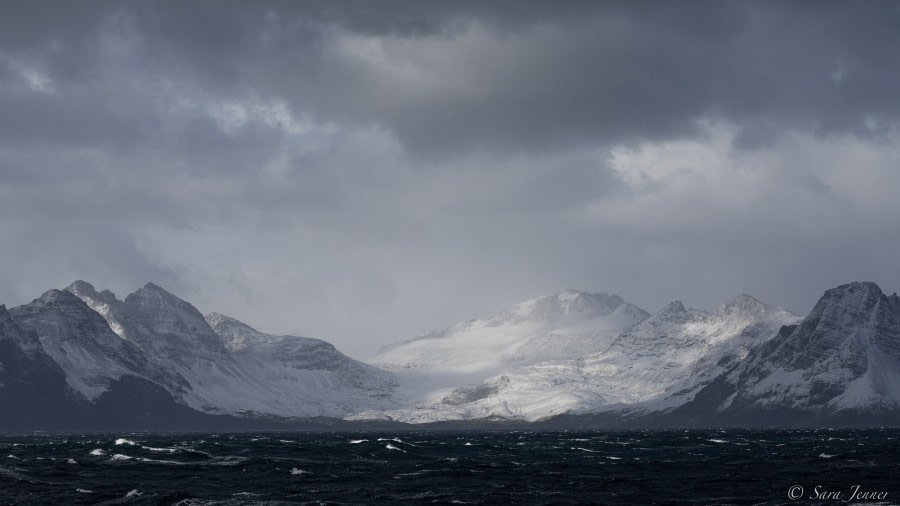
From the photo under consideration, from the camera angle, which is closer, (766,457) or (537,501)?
(537,501)

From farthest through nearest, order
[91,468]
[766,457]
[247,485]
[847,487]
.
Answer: [766,457] → [91,468] → [247,485] → [847,487]

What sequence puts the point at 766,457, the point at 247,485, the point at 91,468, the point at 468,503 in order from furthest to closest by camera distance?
the point at 766,457 < the point at 91,468 < the point at 247,485 < the point at 468,503

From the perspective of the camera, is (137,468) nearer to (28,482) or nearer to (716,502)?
(28,482)

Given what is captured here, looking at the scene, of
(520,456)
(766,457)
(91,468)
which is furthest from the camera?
(520,456)

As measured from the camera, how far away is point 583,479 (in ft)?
454

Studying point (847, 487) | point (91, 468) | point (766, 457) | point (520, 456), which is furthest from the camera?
point (520, 456)

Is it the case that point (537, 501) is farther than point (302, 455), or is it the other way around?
point (302, 455)

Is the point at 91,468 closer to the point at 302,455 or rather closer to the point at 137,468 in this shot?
the point at 137,468

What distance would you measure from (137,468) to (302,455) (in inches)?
1607

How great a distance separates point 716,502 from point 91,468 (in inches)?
3533

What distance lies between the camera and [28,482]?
134m

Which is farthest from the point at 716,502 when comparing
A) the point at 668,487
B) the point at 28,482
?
the point at 28,482

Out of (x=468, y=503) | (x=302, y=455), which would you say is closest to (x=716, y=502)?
(x=468, y=503)

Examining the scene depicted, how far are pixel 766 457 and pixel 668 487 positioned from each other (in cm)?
5101
